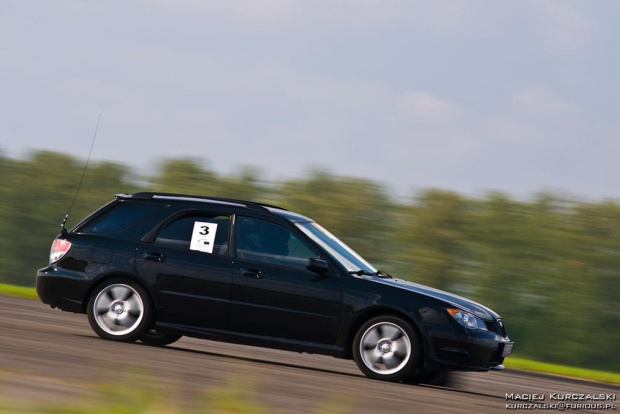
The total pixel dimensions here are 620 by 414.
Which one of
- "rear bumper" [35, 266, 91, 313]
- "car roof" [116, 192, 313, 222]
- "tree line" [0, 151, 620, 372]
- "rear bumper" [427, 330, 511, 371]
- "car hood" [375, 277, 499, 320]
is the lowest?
"rear bumper" [427, 330, 511, 371]

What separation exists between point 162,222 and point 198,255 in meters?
0.63

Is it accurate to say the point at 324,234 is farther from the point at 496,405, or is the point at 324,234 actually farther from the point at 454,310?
the point at 496,405

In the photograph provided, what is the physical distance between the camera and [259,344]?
1170 centimetres

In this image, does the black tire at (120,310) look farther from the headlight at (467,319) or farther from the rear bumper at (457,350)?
the headlight at (467,319)

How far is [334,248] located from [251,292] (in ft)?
3.46

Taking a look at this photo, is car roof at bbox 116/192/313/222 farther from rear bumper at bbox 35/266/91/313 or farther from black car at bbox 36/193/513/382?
rear bumper at bbox 35/266/91/313

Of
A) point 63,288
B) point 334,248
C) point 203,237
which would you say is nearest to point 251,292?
point 203,237

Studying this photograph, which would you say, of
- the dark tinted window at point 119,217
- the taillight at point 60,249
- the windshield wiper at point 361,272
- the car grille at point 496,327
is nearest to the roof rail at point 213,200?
the dark tinted window at point 119,217

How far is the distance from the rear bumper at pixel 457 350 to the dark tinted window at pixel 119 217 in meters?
3.41

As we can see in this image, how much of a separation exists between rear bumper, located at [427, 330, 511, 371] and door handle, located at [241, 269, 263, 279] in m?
1.85

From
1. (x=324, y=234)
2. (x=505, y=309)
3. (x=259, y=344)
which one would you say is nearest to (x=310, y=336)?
(x=259, y=344)

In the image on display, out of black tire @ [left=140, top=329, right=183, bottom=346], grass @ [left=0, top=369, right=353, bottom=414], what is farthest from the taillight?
grass @ [left=0, top=369, right=353, bottom=414]

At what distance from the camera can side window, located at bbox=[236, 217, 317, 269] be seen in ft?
38.8

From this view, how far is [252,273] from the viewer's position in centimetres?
1180
